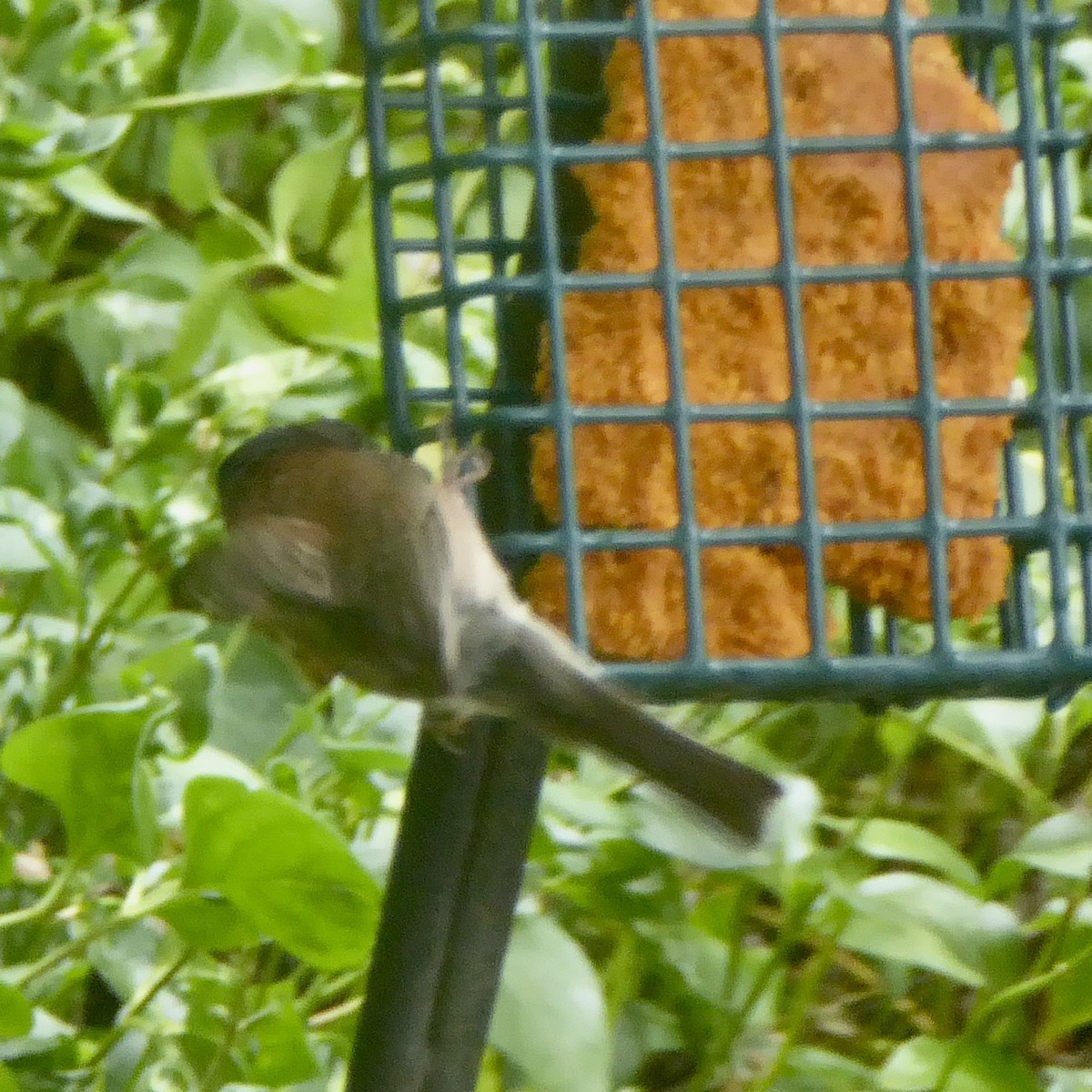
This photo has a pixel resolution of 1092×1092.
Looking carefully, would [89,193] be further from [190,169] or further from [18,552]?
[18,552]

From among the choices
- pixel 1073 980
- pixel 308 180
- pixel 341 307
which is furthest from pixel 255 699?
pixel 1073 980

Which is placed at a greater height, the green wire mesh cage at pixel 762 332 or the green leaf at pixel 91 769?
the green wire mesh cage at pixel 762 332

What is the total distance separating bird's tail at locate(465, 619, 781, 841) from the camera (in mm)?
1138

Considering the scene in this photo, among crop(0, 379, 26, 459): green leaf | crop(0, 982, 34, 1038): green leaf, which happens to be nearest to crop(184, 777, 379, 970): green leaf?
crop(0, 982, 34, 1038): green leaf

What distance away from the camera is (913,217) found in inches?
43.3

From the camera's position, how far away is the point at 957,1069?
139cm

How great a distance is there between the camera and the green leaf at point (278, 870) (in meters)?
1.10

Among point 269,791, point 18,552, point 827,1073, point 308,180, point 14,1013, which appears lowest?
point 827,1073

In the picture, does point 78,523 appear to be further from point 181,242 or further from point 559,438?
point 181,242

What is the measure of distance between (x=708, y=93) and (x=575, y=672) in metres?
0.33

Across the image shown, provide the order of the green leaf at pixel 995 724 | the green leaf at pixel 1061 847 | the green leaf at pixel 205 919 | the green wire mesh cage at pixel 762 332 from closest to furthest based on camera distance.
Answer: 1. the green wire mesh cage at pixel 762 332
2. the green leaf at pixel 205 919
3. the green leaf at pixel 1061 847
4. the green leaf at pixel 995 724

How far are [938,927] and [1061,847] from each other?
0.34 ft

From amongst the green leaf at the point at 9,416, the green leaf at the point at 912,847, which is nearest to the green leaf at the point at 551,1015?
the green leaf at the point at 912,847

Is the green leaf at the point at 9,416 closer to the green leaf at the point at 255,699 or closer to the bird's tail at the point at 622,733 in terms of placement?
the green leaf at the point at 255,699
